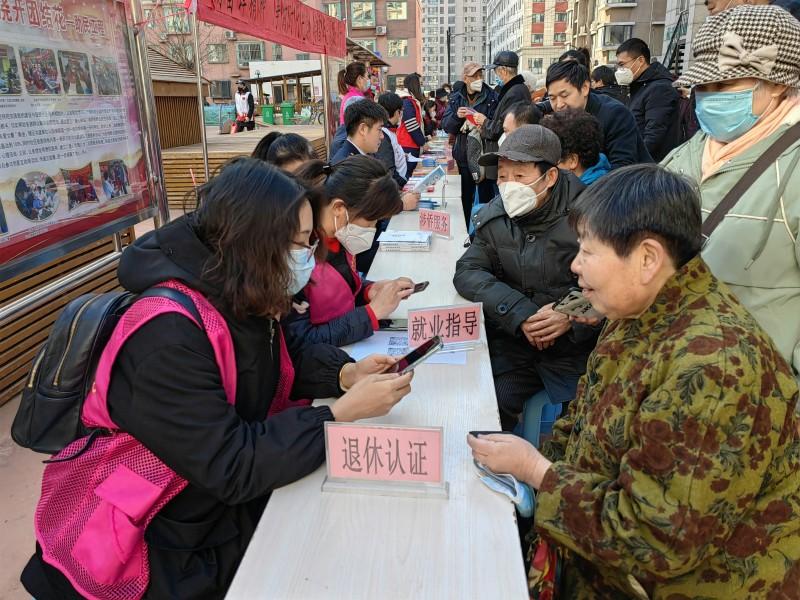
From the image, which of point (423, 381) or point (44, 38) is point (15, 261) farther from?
point (423, 381)

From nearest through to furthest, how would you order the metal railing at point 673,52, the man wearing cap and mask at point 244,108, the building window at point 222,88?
the metal railing at point 673,52 < the man wearing cap and mask at point 244,108 < the building window at point 222,88

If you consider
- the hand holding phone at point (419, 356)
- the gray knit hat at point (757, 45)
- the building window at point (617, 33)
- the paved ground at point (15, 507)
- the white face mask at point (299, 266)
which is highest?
the building window at point (617, 33)

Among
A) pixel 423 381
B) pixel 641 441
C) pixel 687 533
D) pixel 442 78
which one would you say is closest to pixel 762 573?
pixel 687 533

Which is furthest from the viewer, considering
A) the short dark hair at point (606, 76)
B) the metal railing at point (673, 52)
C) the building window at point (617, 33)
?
the building window at point (617, 33)

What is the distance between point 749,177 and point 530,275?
871 millimetres

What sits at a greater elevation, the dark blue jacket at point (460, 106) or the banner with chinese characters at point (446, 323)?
the dark blue jacket at point (460, 106)

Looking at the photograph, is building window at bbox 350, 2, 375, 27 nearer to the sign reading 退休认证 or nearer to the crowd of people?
the sign reading 退休认证

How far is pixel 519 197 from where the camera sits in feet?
7.28

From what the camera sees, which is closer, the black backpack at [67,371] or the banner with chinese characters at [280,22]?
the black backpack at [67,371]

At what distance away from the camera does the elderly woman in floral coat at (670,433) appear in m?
0.95

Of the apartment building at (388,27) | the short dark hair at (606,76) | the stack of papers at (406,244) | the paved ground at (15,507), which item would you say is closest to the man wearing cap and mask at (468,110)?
the short dark hair at (606,76)

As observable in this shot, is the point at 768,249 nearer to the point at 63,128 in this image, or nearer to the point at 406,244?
the point at 406,244

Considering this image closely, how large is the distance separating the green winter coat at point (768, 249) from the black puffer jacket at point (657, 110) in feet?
9.47

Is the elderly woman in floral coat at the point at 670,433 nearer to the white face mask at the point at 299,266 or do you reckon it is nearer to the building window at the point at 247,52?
the white face mask at the point at 299,266
